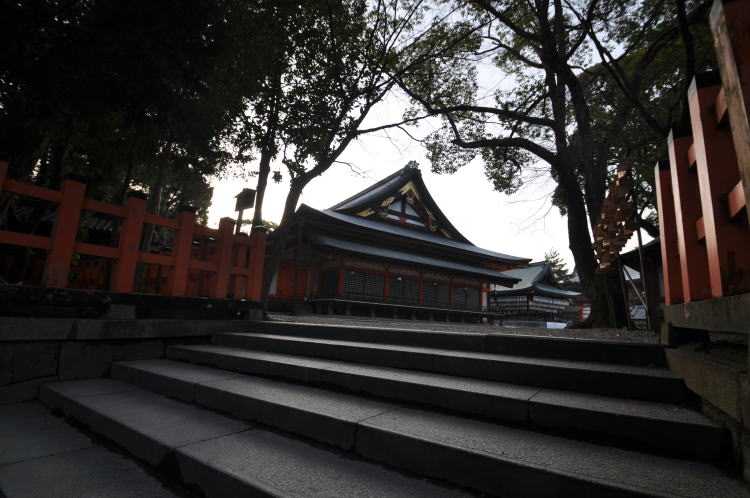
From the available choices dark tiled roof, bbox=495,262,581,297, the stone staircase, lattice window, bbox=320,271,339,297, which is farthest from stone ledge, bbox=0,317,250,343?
dark tiled roof, bbox=495,262,581,297

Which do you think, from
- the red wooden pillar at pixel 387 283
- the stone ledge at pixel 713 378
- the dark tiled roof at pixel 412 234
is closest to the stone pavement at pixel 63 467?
the stone ledge at pixel 713 378

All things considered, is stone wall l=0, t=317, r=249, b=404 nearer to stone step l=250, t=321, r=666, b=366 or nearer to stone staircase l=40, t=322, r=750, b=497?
stone staircase l=40, t=322, r=750, b=497

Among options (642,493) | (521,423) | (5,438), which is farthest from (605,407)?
(5,438)

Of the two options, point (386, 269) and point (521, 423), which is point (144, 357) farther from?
point (386, 269)

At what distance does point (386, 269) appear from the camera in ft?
57.1

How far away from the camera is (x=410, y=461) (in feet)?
5.89

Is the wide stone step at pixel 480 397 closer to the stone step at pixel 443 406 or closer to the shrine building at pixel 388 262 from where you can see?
the stone step at pixel 443 406

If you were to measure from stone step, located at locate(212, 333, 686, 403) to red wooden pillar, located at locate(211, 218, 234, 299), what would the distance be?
1893mm

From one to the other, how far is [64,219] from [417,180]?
2102 cm

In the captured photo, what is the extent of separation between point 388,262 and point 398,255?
3.28 ft

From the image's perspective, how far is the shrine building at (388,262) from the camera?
1590cm

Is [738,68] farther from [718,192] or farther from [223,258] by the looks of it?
[223,258]

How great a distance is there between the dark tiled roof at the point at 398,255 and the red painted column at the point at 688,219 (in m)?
13.4

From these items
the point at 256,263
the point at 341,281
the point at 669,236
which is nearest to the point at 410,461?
the point at 669,236
